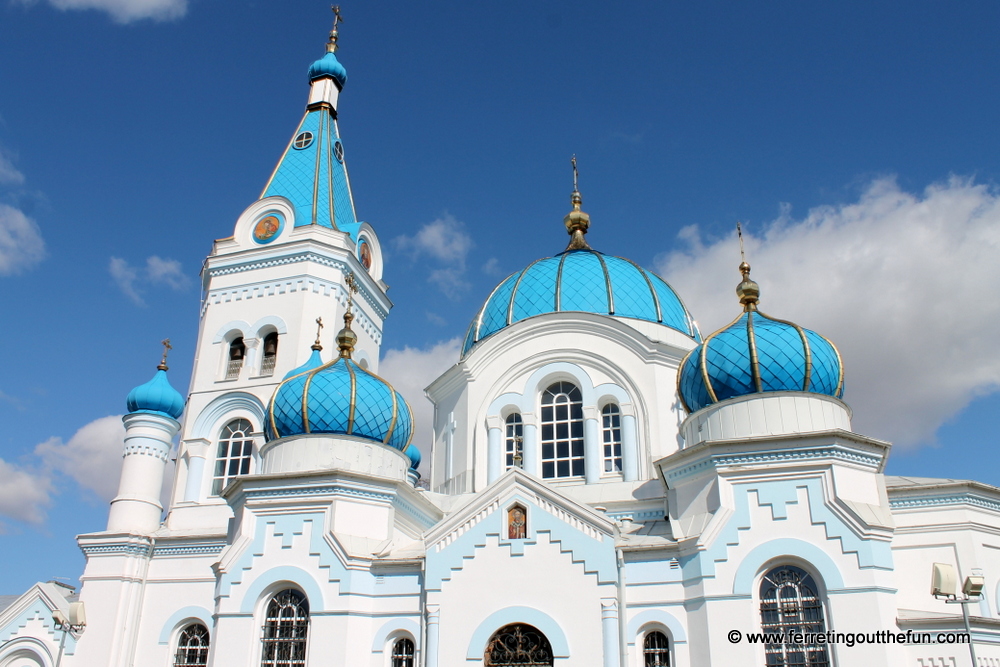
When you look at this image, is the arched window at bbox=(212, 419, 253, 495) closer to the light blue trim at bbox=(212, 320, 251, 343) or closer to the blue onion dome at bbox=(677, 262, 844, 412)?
the light blue trim at bbox=(212, 320, 251, 343)

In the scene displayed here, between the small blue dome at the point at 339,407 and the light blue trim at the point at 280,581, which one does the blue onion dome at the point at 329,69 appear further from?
the light blue trim at the point at 280,581

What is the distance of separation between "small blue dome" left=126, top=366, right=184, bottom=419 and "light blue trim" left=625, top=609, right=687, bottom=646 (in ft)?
36.2

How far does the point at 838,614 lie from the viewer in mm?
9531

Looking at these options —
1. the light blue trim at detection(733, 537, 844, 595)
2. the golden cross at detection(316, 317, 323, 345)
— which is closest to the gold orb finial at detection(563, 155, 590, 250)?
the golden cross at detection(316, 317, 323, 345)

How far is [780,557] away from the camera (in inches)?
394

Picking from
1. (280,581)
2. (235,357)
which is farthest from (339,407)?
(235,357)

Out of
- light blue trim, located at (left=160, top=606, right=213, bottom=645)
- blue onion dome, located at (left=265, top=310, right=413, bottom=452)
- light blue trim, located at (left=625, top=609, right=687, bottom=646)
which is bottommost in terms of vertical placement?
light blue trim, located at (left=625, top=609, right=687, bottom=646)

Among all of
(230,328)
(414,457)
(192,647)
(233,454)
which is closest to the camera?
(192,647)

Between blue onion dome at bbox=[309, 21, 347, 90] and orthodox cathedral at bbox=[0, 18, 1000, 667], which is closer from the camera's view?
orthodox cathedral at bbox=[0, 18, 1000, 667]

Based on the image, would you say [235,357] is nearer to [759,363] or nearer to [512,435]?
[512,435]

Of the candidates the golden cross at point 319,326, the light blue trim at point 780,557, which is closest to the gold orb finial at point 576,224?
the golden cross at point 319,326

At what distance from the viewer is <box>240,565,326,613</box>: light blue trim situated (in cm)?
1123

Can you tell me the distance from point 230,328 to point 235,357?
2.13 feet

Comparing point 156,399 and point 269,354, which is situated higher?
point 269,354
